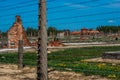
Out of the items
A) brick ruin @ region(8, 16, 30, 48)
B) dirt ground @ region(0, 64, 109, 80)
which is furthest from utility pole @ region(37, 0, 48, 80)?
brick ruin @ region(8, 16, 30, 48)

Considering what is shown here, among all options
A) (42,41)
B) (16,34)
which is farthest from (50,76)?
(16,34)

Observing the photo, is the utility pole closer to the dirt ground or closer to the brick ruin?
the dirt ground

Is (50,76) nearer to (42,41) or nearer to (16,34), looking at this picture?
(42,41)

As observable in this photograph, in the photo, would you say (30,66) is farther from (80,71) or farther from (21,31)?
(21,31)

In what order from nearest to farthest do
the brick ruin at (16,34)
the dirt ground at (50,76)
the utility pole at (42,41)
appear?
the utility pole at (42,41)
the dirt ground at (50,76)
the brick ruin at (16,34)

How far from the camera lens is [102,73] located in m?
12.1

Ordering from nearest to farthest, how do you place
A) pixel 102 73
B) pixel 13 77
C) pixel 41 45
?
pixel 41 45 → pixel 102 73 → pixel 13 77

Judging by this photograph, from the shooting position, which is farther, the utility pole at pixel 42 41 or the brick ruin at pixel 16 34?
the brick ruin at pixel 16 34

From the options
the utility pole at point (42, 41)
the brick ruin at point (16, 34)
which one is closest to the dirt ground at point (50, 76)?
the utility pole at point (42, 41)

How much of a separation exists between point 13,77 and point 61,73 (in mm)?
1624

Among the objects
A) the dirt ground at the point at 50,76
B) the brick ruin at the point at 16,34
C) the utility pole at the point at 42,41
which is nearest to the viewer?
the utility pole at the point at 42,41

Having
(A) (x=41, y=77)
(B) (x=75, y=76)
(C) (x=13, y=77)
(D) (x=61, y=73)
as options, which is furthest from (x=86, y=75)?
(A) (x=41, y=77)

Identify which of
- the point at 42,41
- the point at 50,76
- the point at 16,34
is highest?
the point at 16,34

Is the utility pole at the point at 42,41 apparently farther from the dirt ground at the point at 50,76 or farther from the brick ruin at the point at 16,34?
the brick ruin at the point at 16,34
